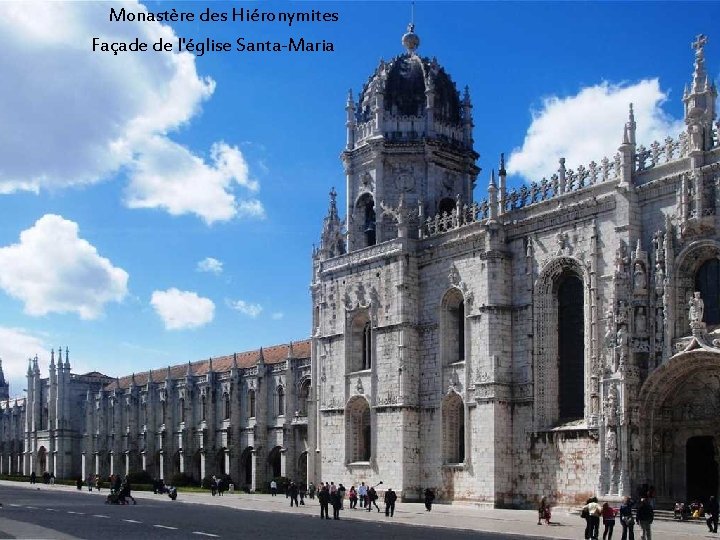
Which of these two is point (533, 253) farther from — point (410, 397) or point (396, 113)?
point (396, 113)

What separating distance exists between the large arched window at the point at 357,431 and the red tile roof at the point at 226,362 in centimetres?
1961

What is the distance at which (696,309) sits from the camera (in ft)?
105

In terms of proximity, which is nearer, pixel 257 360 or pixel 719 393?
pixel 719 393

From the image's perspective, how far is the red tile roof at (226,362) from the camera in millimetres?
70062

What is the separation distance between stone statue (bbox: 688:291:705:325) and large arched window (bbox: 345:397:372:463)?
17.8m

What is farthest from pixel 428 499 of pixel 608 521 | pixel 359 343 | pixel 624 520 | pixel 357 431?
pixel 624 520

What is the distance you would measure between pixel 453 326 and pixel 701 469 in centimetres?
A: 1235

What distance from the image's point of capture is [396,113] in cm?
4728

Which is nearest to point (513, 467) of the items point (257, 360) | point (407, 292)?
point (407, 292)

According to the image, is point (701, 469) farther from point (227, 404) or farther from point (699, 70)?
point (227, 404)

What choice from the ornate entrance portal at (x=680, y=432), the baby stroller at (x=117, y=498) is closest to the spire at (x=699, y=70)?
the ornate entrance portal at (x=680, y=432)

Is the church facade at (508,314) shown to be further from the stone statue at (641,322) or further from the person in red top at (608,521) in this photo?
the person in red top at (608,521)

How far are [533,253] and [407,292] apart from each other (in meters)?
6.85

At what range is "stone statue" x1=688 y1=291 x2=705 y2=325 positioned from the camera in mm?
31844
